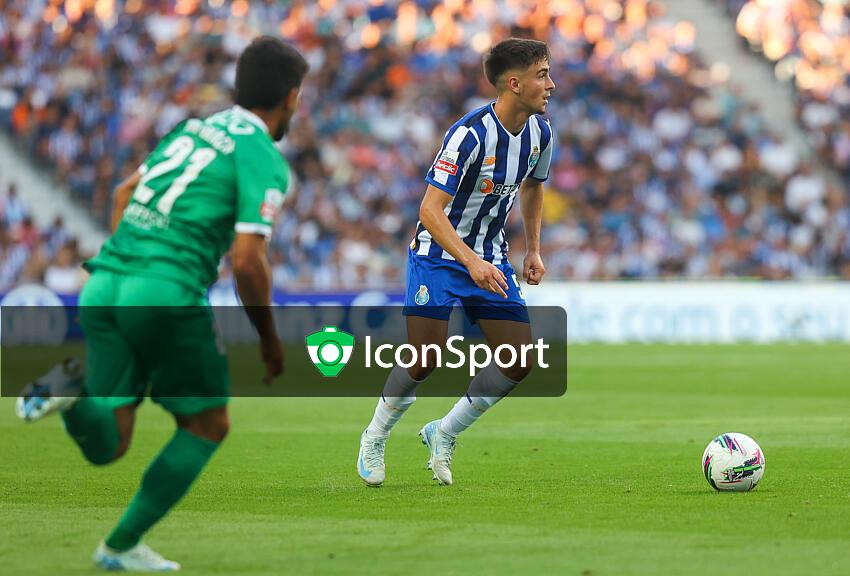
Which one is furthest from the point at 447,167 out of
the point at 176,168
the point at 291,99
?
the point at 176,168

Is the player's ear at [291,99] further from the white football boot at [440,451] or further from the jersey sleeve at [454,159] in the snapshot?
the white football boot at [440,451]

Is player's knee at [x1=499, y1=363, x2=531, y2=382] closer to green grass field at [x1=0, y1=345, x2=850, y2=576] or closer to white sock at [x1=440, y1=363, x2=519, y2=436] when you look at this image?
white sock at [x1=440, y1=363, x2=519, y2=436]

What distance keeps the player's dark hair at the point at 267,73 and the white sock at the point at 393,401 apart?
3288 mm

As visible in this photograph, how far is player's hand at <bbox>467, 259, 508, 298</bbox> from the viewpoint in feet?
27.2

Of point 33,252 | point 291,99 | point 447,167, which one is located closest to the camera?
point 291,99

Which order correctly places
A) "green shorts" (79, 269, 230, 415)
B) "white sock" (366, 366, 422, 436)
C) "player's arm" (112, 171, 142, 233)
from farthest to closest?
"white sock" (366, 366, 422, 436)
"player's arm" (112, 171, 142, 233)
"green shorts" (79, 269, 230, 415)

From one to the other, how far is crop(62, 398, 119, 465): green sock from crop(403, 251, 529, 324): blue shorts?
10.4 feet

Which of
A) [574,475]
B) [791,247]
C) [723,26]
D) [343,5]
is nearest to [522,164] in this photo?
[574,475]

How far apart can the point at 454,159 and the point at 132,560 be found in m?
3.60

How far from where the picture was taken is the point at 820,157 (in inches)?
1233

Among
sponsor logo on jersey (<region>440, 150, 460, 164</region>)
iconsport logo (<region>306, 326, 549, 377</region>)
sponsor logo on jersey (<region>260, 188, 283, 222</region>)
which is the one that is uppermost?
sponsor logo on jersey (<region>440, 150, 460, 164</region>)

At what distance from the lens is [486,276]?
829cm

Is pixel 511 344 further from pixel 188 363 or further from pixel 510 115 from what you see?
pixel 188 363

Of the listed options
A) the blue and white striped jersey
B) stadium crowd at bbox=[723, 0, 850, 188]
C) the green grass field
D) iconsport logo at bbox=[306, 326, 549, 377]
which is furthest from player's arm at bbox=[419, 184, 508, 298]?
stadium crowd at bbox=[723, 0, 850, 188]
